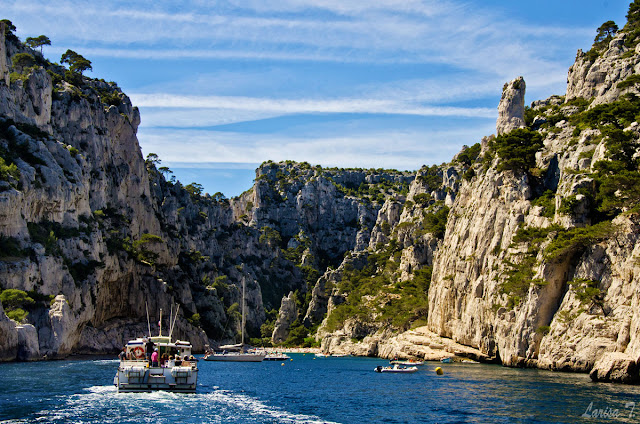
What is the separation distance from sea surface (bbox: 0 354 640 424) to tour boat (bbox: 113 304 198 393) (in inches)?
36.6

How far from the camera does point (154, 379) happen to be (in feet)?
153

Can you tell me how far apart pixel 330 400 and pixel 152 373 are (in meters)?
14.0

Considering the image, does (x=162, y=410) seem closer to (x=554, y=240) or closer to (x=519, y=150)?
(x=554, y=240)

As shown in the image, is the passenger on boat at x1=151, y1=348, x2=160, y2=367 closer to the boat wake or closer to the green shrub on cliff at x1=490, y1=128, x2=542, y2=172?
the boat wake

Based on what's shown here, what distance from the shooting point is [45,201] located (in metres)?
93.9

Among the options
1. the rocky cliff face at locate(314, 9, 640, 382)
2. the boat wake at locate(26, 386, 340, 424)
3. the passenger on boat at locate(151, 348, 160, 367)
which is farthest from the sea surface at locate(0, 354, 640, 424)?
the rocky cliff face at locate(314, 9, 640, 382)

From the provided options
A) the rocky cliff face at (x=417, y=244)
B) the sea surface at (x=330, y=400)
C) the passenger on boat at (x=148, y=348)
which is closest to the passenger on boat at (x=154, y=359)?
the passenger on boat at (x=148, y=348)

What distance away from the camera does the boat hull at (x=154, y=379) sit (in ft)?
Answer: 151

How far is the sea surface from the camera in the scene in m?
37.0

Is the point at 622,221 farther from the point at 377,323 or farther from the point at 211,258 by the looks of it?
the point at 211,258

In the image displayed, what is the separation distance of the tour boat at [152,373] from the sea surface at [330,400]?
93 cm

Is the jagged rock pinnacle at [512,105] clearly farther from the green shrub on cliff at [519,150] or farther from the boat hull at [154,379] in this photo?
the boat hull at [154,379]

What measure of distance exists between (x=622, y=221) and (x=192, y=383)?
4637 centimetres

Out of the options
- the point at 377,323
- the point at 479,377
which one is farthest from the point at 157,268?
the point at 479,377
